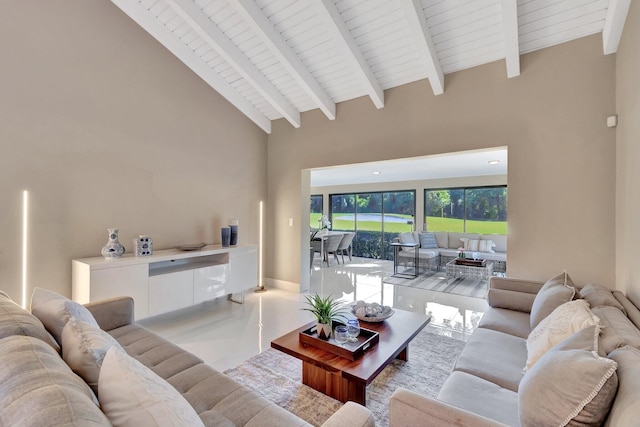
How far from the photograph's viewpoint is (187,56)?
381 cm

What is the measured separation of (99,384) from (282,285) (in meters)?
4.19

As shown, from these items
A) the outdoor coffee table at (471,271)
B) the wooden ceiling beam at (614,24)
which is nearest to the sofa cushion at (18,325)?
the wooden ceiling beam at (614,24)

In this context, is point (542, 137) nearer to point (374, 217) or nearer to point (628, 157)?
point (628, 157)

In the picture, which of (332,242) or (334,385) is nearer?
(334,385)

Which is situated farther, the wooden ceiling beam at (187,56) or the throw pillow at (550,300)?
the wooden ceiling beam at (187,56)

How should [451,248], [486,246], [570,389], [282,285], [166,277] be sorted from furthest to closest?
[451,248]
[486,246]
[282,285]
[166,277]
[570,389]

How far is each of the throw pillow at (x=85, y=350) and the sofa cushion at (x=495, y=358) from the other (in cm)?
177

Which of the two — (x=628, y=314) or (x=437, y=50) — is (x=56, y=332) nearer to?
(x=628, y=314)

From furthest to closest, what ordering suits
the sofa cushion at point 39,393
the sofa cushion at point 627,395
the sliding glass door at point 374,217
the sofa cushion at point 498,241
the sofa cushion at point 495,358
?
the sliding glass door at point 374,217, the sofa cushion at point 498,241, the sofa cushion at point 495,358, the sofa cushion at point 627,395, the sofa cushion at point 39,393

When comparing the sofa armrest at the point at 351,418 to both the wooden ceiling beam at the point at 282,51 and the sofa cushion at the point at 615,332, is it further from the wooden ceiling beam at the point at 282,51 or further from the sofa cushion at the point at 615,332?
the wooden ceiling beam at the point at 282,51

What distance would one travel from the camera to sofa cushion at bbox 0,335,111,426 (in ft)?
2.16

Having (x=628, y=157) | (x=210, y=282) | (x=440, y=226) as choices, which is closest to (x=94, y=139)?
(x=210, y=282)

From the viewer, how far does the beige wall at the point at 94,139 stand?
277 cm

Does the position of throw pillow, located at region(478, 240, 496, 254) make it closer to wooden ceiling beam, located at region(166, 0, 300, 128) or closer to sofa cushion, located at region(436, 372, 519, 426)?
wooden ceiling beam, located at region(166, 0, 300, 128)
